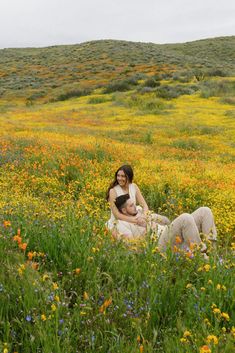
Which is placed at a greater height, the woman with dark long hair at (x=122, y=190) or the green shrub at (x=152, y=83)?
the green shrub at (x=152, y=83)

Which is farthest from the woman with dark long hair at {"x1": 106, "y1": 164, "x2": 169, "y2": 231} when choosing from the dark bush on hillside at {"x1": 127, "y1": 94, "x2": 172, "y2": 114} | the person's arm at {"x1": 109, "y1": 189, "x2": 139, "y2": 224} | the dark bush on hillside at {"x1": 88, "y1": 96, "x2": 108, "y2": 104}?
the dark bush on hillside at {"x1": 88, "y1": 96, "x2": 108, "y2": 104}

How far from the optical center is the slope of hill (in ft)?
148

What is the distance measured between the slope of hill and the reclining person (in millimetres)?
35612

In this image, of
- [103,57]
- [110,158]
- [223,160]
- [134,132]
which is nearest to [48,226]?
[110,158]

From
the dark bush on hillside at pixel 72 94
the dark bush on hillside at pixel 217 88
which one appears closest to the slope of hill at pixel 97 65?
the dark bush on hillside at pixel 72 94

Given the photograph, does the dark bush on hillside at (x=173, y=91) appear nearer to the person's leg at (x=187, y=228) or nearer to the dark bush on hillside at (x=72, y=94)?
the dark bush on hillside at (x=72, y=94)

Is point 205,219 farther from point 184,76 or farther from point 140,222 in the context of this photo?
point 184,76

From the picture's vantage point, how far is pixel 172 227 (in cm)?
519

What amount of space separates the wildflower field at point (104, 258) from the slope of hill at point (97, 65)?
26879 millimetres

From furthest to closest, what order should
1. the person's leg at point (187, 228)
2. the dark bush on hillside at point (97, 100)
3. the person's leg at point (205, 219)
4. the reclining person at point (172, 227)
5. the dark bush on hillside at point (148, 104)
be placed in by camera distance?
the dark bush on hillside at point (97, 100) → the dark bush on hillside at point (148, 104) → the person's leg at point (205, 219) → the person's leg at point (187, 228) → the reclining person at point (172, 227)

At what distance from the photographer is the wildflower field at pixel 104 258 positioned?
2.69 m

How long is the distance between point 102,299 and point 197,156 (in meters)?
11.7

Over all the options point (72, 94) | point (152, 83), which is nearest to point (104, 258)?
point (152, 83)

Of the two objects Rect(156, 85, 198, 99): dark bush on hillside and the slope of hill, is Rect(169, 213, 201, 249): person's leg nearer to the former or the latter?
Rect(156, 85, 198, 99): dark bush on hillside
